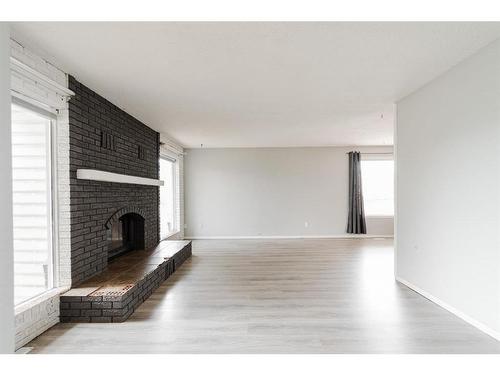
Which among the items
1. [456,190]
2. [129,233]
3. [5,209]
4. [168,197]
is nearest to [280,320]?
[456,190]

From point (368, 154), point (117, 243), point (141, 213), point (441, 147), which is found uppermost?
point (368, 154)

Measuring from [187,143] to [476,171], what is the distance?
5911 mm

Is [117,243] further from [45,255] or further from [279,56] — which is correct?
[279,56]

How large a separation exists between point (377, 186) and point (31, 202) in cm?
756

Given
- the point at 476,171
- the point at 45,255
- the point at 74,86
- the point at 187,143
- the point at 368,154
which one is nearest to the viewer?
the point at 476,171

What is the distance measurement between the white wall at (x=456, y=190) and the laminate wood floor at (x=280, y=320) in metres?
0.27

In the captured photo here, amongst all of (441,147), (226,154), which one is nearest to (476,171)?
(441,147)

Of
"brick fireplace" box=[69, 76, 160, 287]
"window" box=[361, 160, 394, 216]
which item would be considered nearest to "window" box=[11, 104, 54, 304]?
"brick fireplace" box=[69, 76, 160, 287]

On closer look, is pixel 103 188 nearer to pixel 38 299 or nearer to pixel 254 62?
pixel 38 299

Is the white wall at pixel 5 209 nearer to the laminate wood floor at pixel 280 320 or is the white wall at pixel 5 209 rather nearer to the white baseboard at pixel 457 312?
the laminate wood floor at pixel 280 320

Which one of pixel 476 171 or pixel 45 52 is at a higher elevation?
pixel 45 52

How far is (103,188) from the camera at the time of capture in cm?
363

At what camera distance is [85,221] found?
317cm

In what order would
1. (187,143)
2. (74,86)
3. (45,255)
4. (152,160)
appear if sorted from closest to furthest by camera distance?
(45,255)
(74,86)
(152,160)
(187,143)
